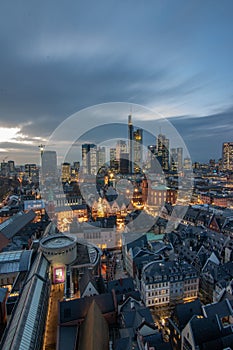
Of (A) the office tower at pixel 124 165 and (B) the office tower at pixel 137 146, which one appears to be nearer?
(A) the office tower at pixel 124 165

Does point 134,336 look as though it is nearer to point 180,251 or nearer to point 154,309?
point 154,309

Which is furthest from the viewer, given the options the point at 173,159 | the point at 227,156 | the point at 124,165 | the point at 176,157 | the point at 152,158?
the point at 176,157

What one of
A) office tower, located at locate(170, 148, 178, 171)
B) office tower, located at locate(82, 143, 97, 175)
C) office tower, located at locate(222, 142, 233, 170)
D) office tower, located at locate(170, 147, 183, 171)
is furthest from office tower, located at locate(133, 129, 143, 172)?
office tower, located at locate(222, 142, 233, 170)

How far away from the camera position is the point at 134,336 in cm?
1141

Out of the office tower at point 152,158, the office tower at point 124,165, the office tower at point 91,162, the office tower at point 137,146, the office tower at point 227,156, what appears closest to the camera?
the office tower at point 152,158

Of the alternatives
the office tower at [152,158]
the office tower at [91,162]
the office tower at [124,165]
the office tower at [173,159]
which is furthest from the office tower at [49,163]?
the office tower at [173,159]

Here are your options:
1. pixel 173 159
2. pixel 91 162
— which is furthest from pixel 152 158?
pixel 173 159

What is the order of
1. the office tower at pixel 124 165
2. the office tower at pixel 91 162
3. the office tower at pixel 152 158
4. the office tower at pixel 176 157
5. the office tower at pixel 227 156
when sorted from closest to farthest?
1. the office tower at pixel 152 158
2. the office tower at pixel 124 165
3. the office tower at pixel 91 162
4. the office tower at pixel 227 156
5. the office tower at pixel 176 157

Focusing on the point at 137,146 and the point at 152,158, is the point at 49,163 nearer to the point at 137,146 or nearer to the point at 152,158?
the point at 137,146

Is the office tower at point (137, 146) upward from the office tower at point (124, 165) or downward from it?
upward

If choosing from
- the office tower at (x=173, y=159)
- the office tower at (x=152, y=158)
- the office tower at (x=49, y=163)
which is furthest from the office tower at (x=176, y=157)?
the office tower at (x=49, y=163)

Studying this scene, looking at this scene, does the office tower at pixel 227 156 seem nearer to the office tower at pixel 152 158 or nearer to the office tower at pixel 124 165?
the office tower at pixel 152 158

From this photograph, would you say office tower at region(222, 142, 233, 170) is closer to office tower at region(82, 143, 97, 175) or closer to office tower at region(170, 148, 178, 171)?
office tower at region(170, 148, 178, 171)

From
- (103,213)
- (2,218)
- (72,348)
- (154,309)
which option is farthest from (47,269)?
(2,218)
